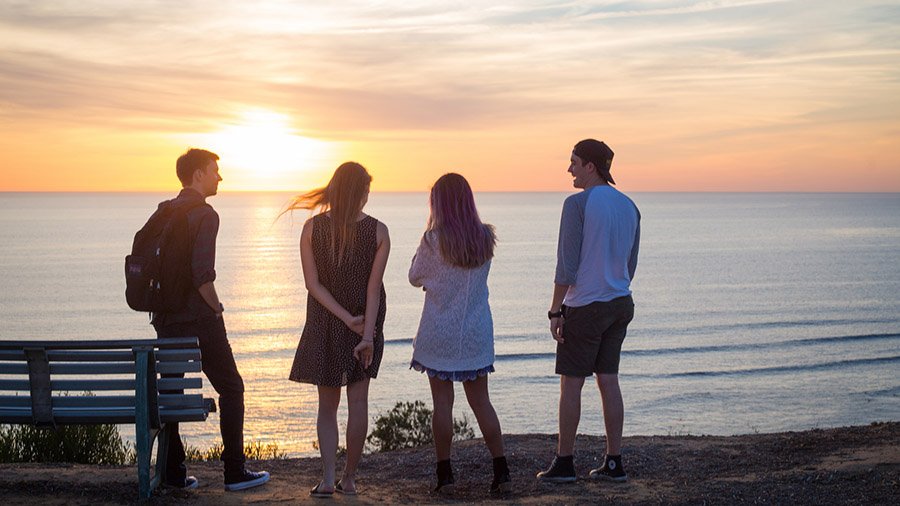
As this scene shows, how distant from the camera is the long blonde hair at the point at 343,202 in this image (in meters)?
5.59

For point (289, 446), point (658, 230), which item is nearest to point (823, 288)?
point (289, 446)

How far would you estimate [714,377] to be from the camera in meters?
24.5

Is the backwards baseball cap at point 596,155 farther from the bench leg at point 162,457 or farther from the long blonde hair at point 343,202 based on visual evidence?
the bench leg at point 162,457

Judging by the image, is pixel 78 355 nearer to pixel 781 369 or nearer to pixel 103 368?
pixel 103 368

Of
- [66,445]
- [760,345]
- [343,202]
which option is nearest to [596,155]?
[343,202]

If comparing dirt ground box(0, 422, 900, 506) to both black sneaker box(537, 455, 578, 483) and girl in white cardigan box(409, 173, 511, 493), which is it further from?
girl in white cardigan box(409, 173, 511, 493)

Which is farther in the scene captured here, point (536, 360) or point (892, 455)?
point (536, 360)

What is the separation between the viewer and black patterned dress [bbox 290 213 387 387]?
18.6 feet

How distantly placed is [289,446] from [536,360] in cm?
1137

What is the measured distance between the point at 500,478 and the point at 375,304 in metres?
1.39

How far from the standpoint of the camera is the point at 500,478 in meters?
5.97

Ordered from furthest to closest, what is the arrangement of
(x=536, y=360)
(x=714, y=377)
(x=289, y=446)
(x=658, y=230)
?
(x=658, y=230) → (x=536, y=360) → (x=714, y=377) → (x=289, y=446)

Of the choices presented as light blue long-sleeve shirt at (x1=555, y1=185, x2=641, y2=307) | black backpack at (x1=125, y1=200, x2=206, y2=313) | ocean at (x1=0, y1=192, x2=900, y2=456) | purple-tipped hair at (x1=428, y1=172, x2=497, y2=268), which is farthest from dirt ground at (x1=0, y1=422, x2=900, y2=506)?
ocean at (x1=0, y1=192, x2=900, y2=456)

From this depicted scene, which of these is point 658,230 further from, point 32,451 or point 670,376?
point 32,451
